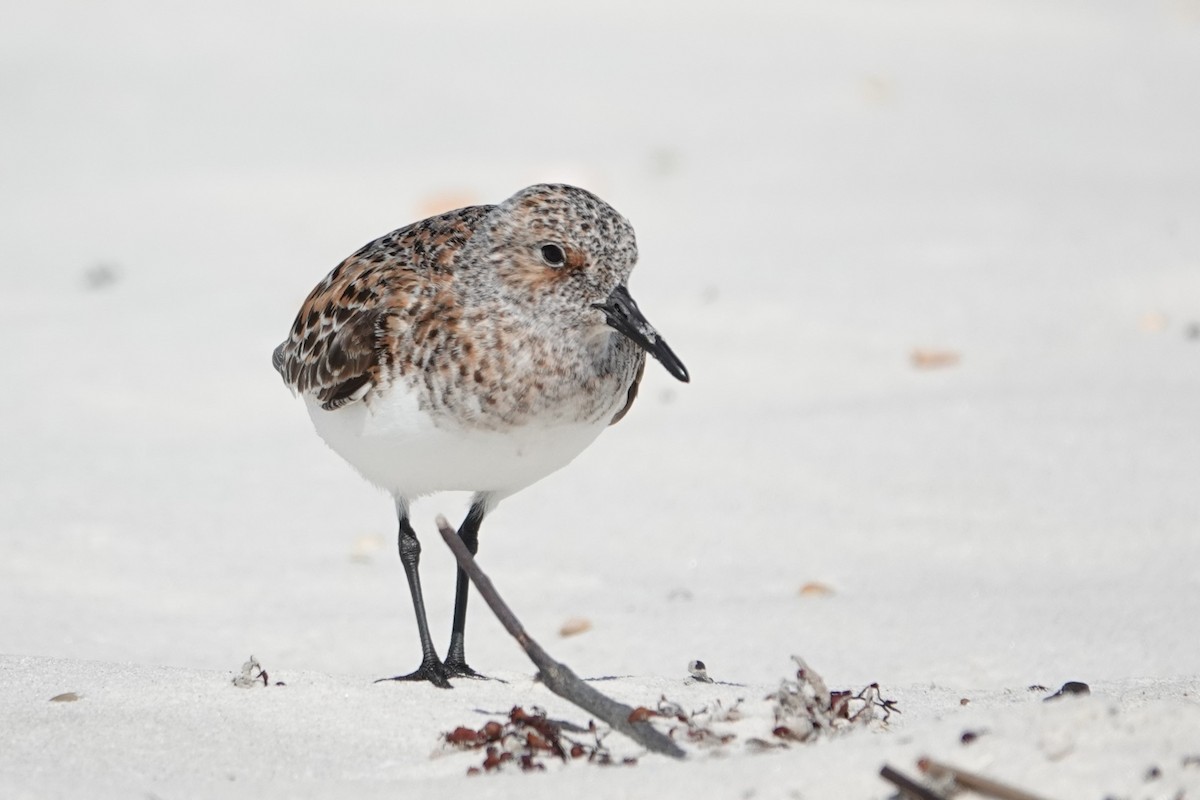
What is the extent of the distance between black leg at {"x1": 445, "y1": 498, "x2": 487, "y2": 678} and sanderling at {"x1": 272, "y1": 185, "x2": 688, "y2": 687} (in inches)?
4.6

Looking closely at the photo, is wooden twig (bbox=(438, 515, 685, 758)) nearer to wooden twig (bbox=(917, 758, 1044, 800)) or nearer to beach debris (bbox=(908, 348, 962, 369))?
wooden twig (bbox=(917, 758, 1044, 800))

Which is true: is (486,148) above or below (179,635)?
above

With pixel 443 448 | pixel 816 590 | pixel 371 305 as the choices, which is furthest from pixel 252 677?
pixel 816 590

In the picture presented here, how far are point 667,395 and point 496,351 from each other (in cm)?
401

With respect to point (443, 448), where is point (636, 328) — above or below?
above

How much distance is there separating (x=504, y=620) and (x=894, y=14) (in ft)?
35.8

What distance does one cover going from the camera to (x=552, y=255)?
4.39 m

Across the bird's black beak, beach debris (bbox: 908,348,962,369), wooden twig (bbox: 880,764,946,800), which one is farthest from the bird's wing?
beach debris (bbox: 908,348,962,369)

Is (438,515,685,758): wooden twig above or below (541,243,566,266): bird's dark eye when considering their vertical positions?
below

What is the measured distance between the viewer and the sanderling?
4.34m

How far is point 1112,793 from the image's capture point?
9.77 ft

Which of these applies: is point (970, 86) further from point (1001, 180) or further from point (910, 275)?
point (910, 275)

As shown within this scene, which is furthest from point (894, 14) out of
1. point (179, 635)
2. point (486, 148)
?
point (179, 635)

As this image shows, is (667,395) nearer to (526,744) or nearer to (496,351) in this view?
(496,351)
